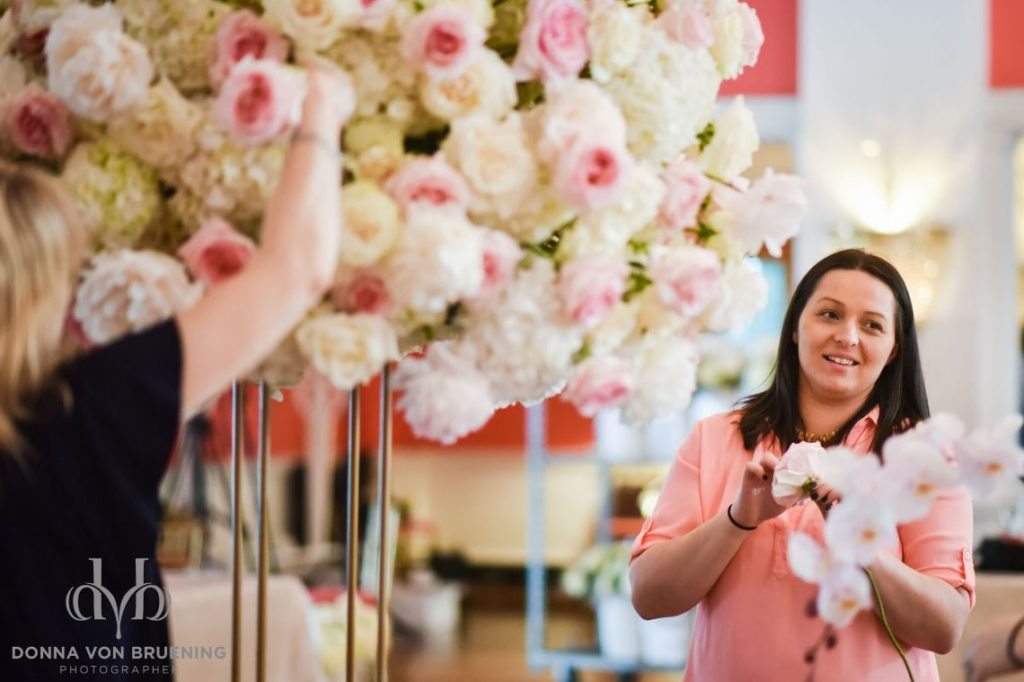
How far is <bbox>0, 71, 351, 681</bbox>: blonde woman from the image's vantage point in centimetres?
116

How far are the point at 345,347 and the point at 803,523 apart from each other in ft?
2.55

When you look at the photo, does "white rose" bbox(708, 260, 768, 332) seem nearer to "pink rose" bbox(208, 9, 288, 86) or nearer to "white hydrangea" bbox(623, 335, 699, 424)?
"white hydrangea" bbox(623, 335, 699, 424)

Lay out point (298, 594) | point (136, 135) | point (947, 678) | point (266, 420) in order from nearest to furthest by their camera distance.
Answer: point (136, 135) → point (266, 420) → point (298, 594) → point (947, 678)

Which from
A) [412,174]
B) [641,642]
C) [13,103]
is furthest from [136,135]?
[641,642]

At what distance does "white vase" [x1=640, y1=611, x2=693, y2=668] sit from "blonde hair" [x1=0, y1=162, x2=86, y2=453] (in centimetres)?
439

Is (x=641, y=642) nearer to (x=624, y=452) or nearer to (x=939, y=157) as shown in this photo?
(x=624, y=452)

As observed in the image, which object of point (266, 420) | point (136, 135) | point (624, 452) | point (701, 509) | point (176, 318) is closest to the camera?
point (176, 318)

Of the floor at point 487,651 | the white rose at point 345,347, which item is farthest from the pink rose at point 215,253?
the floor at point 487,651

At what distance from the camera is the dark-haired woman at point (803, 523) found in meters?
1.65

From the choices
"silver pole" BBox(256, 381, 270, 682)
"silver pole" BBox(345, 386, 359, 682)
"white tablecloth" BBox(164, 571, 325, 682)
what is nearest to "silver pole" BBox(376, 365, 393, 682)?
"silver pole" BBox(345, 386, 359, 682)

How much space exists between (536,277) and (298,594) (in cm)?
225

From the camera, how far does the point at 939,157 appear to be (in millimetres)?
5426

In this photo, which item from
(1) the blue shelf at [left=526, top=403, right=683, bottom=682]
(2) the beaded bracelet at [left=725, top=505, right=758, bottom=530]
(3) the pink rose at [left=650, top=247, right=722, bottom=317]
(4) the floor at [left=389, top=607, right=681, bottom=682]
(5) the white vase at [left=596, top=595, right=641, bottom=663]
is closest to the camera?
(3) the pink rose at [left=650, top=247, right=722, bottom=317]

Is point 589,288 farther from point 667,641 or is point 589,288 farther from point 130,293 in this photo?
point 667,641
